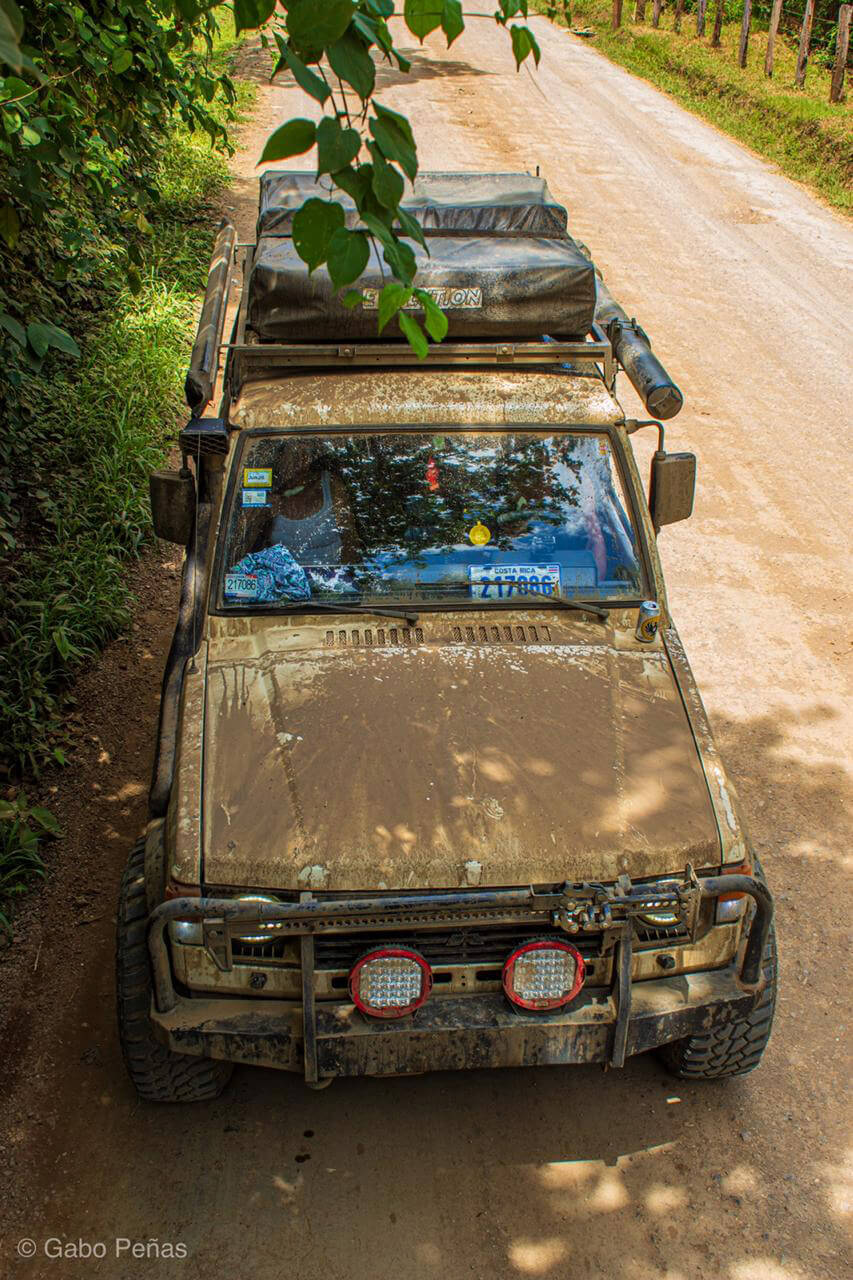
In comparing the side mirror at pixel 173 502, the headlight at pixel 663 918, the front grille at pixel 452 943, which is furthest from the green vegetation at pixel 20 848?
the headlight at pixel 663 918

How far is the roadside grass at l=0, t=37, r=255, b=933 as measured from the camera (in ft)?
17.9

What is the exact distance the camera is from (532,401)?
441cm

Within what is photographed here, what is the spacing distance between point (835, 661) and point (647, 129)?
13768mm

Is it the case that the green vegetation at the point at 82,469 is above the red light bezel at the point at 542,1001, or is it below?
below

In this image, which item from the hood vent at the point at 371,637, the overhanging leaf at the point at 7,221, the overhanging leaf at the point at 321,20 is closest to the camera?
the overhanging leaf at the point at 321,20

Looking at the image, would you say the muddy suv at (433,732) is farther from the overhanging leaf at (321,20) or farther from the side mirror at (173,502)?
the overhanging leaf at (321,20)

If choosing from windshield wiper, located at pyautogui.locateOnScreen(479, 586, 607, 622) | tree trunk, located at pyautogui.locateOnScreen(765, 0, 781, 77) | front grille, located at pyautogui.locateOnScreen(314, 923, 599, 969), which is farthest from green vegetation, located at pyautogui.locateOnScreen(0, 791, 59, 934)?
tree trunk, located at pyautogui.locateOnScreen(765, 0, 781, 77)

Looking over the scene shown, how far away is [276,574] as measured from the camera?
405cm

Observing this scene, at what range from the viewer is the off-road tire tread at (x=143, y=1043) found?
3504mm

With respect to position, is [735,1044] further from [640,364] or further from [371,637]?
[640,364]

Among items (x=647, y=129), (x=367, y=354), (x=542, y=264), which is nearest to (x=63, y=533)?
(x=367, y=354)

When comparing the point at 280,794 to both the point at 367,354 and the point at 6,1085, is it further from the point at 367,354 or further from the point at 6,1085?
the point at 367,354

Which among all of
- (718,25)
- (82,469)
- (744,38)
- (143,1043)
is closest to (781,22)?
(718,25)

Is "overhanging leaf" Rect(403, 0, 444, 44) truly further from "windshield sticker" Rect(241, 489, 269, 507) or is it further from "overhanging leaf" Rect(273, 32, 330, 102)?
"windshield sticker" Rect(241, 489, 269, 507)
